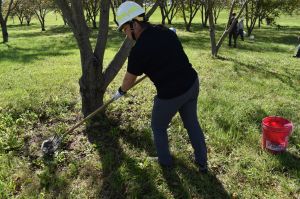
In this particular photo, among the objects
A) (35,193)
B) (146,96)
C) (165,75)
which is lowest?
(35,193)

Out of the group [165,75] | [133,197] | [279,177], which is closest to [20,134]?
[133,197]

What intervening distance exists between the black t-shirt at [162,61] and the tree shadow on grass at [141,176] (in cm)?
117

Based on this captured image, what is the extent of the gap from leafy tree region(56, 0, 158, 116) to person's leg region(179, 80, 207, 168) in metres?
2.00

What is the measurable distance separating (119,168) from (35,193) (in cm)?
110

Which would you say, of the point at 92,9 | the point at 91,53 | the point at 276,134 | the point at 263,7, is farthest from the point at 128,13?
the point at 92,9

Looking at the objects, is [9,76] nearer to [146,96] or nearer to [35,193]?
[146,96]

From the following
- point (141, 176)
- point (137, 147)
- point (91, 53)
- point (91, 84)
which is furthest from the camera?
point (91, 84)

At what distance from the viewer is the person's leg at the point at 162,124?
4164 mm

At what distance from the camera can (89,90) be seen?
6.08 m

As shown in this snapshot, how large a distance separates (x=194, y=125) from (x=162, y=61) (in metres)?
0.99

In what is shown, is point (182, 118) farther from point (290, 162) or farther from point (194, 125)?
point (290, 162)

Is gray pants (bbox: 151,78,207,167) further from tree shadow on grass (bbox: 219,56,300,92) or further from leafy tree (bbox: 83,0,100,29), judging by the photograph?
leafy tree (bbox: 83,0,100,29)

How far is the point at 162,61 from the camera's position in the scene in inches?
153

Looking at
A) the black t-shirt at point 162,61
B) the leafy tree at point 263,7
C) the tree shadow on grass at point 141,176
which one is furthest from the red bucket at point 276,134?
the leafy tree at point 263,7
